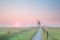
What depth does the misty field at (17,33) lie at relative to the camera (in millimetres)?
2830

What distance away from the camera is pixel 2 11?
120 inches

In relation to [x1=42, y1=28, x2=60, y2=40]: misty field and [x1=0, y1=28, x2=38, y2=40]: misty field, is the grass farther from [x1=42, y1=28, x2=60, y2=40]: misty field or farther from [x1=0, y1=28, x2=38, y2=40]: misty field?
[x1=0, y1=28, x2=38, y2=40]: misty field

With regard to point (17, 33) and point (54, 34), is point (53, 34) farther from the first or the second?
point (17, 33)

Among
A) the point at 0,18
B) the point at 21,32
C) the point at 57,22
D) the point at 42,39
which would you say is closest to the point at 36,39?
the point at 42,39

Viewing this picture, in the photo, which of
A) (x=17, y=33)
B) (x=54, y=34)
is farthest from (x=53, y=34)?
(x=17, y=33)

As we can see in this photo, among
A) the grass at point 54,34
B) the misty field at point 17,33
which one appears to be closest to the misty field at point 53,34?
the grass at point 54,34

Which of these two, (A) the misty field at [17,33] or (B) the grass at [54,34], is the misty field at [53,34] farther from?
(A) the misty field at [17,33]

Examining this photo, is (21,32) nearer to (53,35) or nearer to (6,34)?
(6,34)

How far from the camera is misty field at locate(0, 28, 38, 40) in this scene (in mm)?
2830

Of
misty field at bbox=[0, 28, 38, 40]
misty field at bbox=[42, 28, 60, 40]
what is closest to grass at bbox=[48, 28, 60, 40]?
misty field at bbox=[42, 28, 60, 40]

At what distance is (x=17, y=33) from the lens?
296 centimetres

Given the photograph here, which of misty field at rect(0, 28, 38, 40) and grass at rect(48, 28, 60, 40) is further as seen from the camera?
grass at rect(48, 28, 60, 40)

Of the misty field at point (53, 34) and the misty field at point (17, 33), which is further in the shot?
the misty field at point (53, 34)

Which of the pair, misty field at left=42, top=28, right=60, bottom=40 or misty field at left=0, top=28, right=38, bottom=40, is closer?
misty field at left=0, top=28, right=38, bottom=40
